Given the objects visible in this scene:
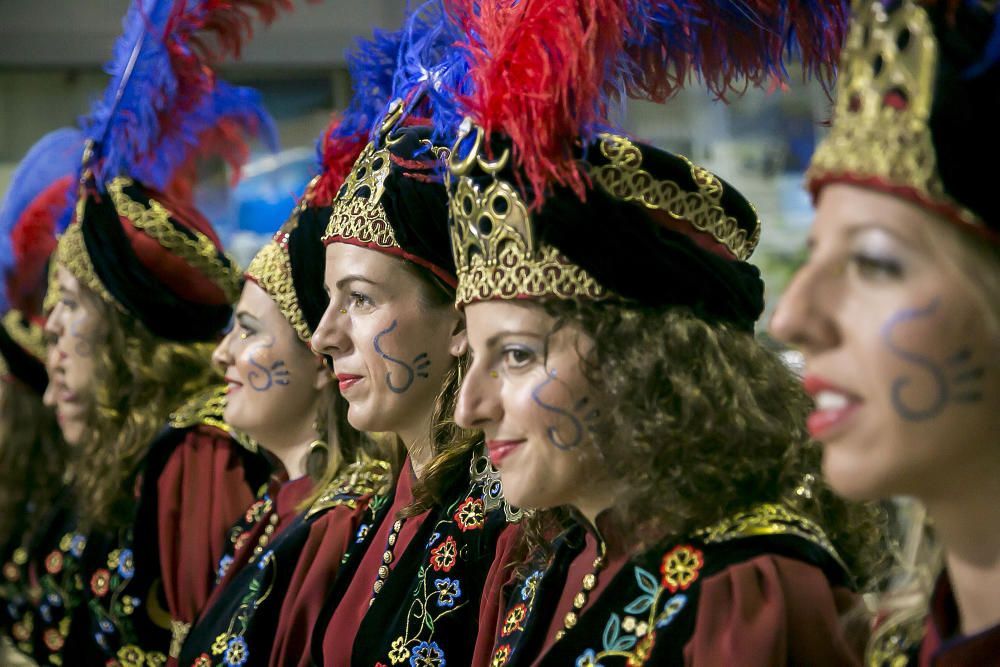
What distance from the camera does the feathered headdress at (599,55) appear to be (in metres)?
1.69

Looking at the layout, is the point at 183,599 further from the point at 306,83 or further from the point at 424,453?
the point at 306,83

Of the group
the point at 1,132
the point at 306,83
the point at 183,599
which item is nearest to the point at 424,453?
the point at 183,599

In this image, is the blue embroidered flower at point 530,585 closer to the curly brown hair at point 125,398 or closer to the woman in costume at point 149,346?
the woman in costume at point 149,346

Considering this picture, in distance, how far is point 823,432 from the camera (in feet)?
4.21

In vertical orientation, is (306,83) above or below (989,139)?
above

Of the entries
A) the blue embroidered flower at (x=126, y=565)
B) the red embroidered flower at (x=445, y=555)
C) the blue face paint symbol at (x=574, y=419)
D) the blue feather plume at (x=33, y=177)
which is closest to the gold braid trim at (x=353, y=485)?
the red embroidered flower at (x=445, y=555)

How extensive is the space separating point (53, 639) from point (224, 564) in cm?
96

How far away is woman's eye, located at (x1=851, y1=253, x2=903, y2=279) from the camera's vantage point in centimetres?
122

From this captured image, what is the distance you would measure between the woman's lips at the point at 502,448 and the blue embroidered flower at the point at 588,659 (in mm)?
276

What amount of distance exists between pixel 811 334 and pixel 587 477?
0.52 meters

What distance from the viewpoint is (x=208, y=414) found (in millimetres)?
3148

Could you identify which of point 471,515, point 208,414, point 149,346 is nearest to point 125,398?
point 149,346

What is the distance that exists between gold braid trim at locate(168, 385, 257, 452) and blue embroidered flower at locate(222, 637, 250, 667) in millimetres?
573

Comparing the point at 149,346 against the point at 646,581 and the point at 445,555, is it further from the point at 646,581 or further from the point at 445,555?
the point at 646,581
